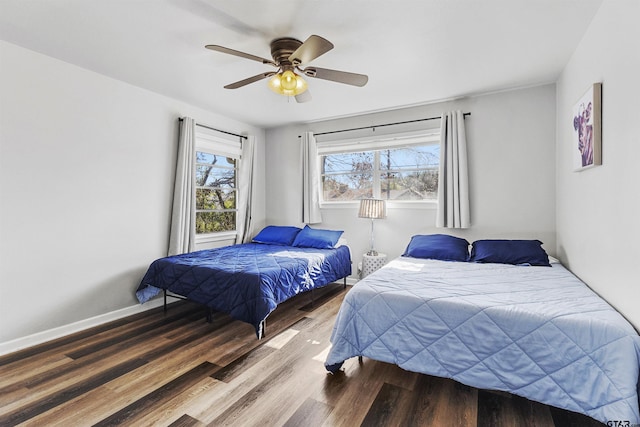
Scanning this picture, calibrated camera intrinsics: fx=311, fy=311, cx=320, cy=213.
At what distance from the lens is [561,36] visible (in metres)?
2.33

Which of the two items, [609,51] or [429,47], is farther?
[429,47]

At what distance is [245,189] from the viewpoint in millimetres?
4605

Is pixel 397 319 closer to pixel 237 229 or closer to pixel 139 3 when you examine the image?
pixel 139 3

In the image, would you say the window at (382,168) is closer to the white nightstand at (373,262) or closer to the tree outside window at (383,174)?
the tree outside window at (383,174)

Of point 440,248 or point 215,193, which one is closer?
point 440,248

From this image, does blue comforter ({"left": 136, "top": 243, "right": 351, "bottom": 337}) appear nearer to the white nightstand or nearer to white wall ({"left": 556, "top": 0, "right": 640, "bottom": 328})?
the white nightstand

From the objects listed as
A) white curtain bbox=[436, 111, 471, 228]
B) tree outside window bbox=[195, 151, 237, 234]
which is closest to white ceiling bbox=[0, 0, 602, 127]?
white curtain bbox=[436, 111, 471, 228]

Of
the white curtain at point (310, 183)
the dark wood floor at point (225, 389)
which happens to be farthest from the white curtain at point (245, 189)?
the dark wood floor at point (225, 389)

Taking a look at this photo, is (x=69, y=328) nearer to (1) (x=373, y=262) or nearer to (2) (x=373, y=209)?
(1) (x=373, y=262)

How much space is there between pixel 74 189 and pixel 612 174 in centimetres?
411

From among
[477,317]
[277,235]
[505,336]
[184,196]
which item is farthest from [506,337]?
[184,196]

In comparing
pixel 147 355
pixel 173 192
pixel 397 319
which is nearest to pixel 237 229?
pixel 173 192

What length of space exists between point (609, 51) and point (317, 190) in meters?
3.34

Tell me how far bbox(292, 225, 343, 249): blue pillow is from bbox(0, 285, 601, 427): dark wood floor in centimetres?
145
